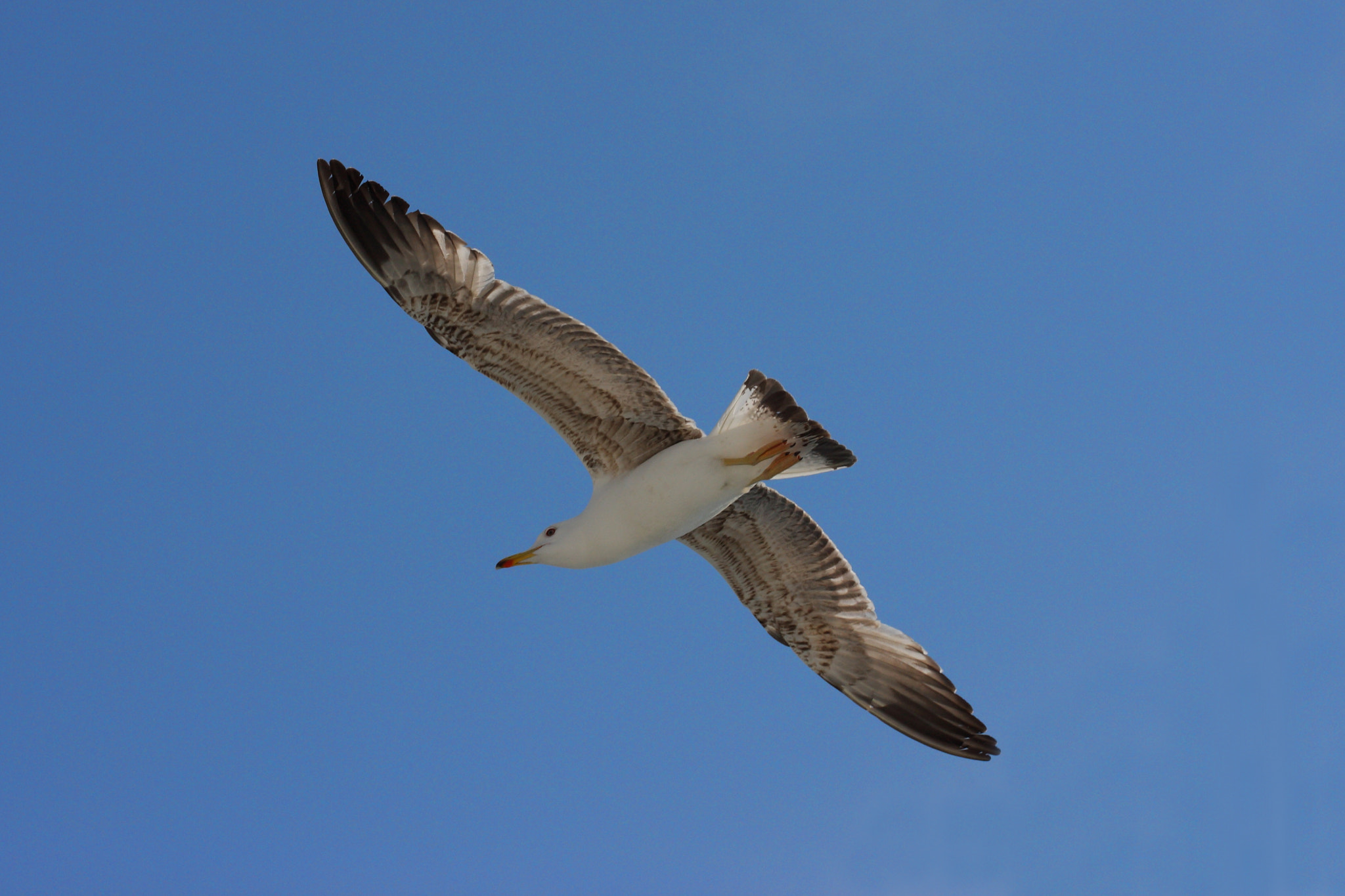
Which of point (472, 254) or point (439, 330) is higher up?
point (472, 254)

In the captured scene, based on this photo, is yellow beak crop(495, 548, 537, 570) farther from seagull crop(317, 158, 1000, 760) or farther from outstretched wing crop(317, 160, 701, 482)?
outstretched wing crop(317, 160, 701, 482)

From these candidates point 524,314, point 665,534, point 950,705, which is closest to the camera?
point 524,314

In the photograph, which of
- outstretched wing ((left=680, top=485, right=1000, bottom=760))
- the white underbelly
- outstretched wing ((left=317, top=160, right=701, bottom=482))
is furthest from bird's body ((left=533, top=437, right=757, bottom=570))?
outstretched wing ((left=680, top=485, right=1000, bottom=760))

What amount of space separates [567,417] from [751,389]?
156 centimetres

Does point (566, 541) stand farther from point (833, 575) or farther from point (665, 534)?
point (833, 575)

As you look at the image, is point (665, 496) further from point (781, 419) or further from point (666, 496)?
point (781, 419)

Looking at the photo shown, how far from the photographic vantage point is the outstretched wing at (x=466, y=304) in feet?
29.5

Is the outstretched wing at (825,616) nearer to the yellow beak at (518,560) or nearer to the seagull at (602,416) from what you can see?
the seagull at (602,416)

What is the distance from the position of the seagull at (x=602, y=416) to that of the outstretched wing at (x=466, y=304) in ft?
0.03

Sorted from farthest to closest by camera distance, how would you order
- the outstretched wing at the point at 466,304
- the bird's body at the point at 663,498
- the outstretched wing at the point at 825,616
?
the outstretched wing at the point at 825,616
the bird's body at the point at 663,498
the outstretched wing at the point at 466,304

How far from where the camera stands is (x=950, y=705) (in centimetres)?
1051

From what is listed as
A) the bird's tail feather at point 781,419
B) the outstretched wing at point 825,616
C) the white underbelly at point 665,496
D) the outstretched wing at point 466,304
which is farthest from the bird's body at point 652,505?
the outstretched wing at point 825,616

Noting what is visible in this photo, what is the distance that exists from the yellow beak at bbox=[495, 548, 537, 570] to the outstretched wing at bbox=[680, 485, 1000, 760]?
5.07 feet

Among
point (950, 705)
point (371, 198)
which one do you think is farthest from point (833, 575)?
point (371, 198)
